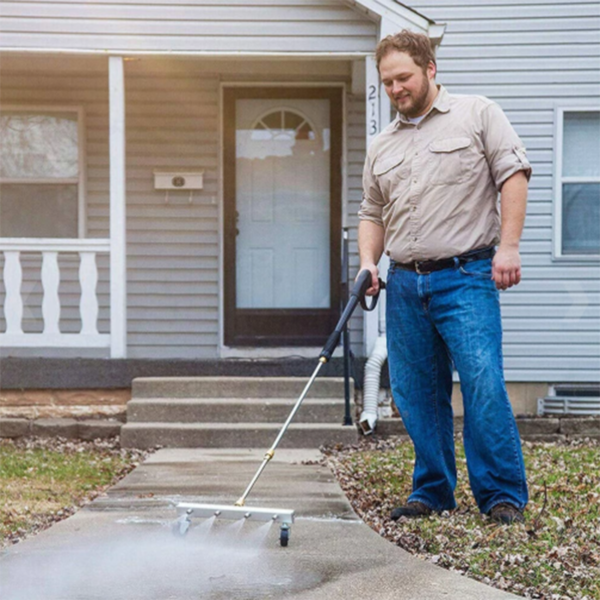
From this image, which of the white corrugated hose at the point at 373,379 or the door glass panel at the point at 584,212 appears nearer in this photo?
the white corrugated hose at the point at 373,379

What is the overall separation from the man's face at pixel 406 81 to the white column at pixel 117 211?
4.07 metres

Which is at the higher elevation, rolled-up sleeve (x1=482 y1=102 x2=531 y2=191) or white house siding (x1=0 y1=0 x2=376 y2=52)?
white house siding (x1=0 y1=0 x2=376 y2=52)

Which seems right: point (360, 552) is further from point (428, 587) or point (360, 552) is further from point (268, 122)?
point (268, 122)

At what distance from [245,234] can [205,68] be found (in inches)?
58.4

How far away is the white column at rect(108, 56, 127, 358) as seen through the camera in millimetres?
8109

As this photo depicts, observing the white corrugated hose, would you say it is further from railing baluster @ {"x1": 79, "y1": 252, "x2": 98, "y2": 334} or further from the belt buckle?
the belt buckle

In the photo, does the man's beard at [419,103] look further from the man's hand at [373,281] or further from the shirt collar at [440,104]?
the man's hand at [373,281]

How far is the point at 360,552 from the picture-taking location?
404cm

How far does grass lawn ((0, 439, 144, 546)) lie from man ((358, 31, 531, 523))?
66.6 inches

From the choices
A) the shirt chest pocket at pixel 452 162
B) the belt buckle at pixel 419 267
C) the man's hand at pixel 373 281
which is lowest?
the man's hand at pixel 373 281

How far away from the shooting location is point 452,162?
14.4 feet

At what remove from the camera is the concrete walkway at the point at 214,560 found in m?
3.45

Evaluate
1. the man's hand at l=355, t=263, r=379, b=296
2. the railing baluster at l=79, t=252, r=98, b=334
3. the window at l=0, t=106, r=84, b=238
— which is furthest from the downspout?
the man's hand at l=355, t=263, r=379, b=296

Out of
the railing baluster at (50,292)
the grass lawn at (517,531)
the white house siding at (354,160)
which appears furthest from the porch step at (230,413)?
the white house siding at (354,160)
